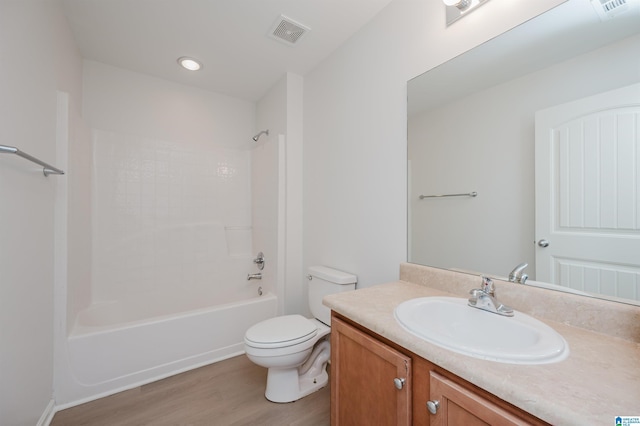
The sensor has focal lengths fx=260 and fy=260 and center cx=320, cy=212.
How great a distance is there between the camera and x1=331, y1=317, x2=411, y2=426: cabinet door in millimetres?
807

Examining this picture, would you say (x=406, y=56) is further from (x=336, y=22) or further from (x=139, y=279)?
(x=139, y=279)

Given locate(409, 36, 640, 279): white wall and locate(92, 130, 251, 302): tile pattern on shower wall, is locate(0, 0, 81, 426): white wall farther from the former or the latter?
locate(409, 36, 640, 279): white wall

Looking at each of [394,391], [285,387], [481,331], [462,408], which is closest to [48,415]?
[285,387]

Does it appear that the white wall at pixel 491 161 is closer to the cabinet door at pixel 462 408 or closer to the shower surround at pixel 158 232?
the cabinet door at pixel 462 408

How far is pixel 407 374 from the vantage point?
0.79m

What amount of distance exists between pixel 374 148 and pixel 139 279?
89.6 inches

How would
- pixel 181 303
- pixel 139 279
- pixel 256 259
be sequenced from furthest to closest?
pixel 256 259 → pixel 181 303 → pixel 139 279

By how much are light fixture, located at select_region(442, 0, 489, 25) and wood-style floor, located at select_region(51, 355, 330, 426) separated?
7.13ft

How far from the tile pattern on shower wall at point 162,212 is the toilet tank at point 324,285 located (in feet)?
3.76

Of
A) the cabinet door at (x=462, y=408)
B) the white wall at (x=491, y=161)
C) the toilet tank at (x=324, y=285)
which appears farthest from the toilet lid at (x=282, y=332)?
the cabinet door at (x=462, y=408)

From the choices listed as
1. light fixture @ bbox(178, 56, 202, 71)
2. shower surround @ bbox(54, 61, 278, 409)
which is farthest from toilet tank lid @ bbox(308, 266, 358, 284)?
light fixture @ bbox(178, 56, 202, 71)

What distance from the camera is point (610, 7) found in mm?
845

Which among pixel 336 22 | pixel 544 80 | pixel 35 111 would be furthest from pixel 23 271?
pixel 544 80

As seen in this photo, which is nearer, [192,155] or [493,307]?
[493,307]
